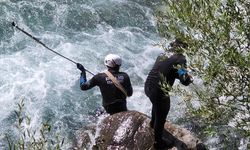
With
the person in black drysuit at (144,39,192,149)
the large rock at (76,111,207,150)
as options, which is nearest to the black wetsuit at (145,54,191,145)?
the person in black drysuit at (144,39,192,149)

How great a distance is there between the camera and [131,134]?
8.82 meters

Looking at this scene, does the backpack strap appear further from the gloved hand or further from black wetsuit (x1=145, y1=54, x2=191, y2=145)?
the gloved hand

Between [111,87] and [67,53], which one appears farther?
[67,53]

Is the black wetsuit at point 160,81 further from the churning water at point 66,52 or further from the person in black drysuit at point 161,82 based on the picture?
the churning water at point 66,52

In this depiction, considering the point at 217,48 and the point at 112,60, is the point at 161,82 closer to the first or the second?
the point at 112,60

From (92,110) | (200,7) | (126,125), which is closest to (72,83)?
(92,110)

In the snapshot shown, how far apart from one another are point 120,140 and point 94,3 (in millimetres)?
9211

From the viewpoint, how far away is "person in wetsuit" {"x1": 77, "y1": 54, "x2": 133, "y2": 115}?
8.84m

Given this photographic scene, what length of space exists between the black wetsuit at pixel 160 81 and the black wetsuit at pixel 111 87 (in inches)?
37.3

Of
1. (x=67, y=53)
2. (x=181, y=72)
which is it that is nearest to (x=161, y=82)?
(x=181, y=72)

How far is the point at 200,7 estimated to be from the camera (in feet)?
18.6

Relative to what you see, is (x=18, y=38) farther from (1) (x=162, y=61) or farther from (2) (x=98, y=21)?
(1) (x=162, y=61)

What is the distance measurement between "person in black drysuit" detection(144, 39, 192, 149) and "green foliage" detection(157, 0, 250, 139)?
3.15 feet

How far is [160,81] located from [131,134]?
1.73 m
